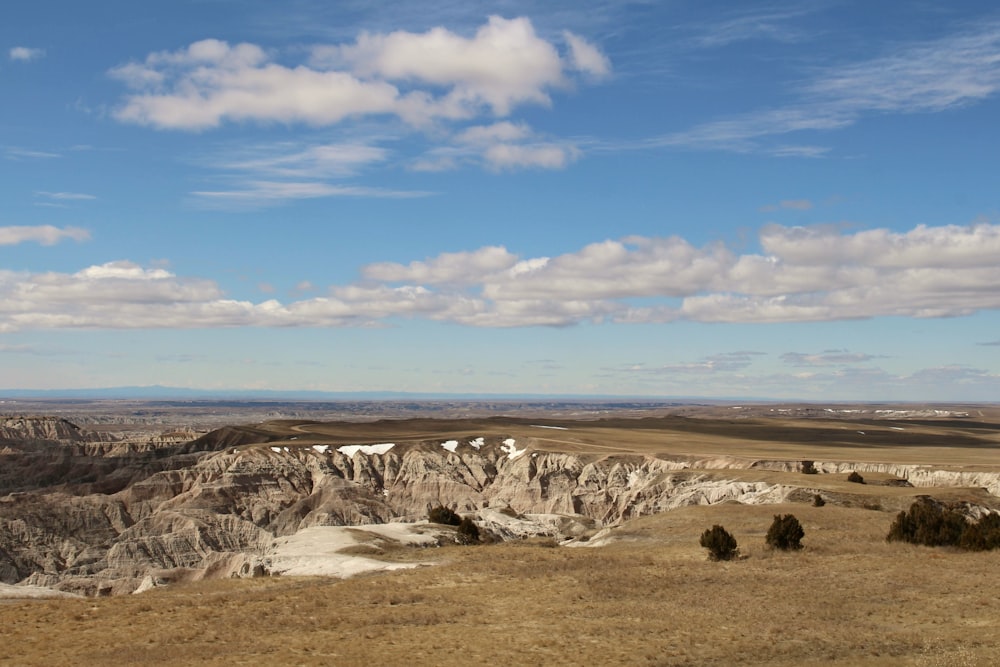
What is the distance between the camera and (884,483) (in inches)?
2783

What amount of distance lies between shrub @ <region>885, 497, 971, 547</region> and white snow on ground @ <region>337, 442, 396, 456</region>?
75.9m

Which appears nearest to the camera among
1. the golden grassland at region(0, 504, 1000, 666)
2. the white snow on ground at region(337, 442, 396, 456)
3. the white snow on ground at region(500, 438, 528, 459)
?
the golden grassland at region(0, 504, 1000, 666)

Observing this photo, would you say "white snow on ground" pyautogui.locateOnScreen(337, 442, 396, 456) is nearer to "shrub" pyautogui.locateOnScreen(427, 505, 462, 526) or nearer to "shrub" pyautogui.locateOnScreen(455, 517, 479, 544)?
"shrub" pyautogui.locateOnScreen(427, 505, 462, 526)

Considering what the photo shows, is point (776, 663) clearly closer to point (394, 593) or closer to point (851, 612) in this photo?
point (851, 612)

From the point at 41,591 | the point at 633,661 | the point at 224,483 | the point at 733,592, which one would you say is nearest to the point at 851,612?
the point at 733,592

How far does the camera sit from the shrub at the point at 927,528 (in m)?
37.1

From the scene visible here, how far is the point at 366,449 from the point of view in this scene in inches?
4336

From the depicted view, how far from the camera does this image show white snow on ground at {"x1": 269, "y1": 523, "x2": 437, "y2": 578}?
3653 cm

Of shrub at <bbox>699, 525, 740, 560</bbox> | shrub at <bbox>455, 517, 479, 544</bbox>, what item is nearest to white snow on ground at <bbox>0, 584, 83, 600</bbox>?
shrub at <bbox>455, 517, 479, 544</bbox>

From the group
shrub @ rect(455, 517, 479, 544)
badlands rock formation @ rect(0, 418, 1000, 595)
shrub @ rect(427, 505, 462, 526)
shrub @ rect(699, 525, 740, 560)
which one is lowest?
badlands rock formation @ rect(0, 418, 1000, 595)

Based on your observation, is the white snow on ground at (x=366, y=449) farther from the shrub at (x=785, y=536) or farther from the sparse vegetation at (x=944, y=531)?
the sparse vegetation at (x=944, y=531)

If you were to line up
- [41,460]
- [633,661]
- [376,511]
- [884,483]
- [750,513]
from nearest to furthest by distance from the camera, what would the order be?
1. [633,661]
2. [750,513]
3. [884,483]
4. [376,511]
5. [41,460]

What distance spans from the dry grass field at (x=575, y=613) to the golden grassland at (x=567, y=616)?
7 centimetres

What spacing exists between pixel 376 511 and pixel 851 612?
67.0 meters
